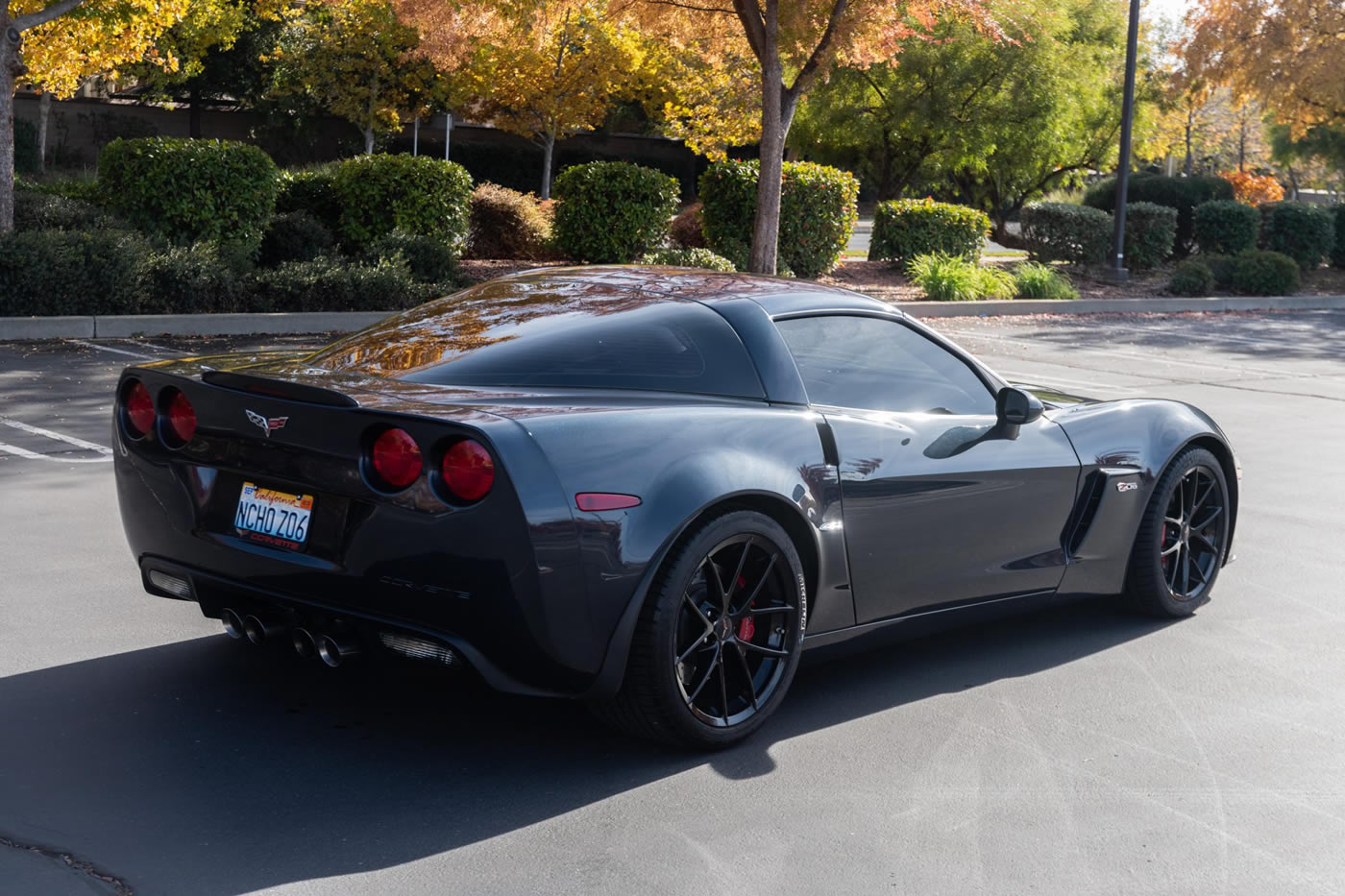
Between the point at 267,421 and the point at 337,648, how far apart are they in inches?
25.7

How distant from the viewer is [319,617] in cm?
401

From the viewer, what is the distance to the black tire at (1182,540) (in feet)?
18.7

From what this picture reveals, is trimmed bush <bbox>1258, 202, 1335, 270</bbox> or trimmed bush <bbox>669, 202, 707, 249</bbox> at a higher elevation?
trimmed bush <bbox>1258, 202, 1335, 270</bbox>

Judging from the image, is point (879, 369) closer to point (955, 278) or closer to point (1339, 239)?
point (955, 278)

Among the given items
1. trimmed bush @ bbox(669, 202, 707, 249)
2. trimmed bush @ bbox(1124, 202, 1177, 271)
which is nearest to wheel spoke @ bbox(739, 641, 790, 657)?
trimmed bush @ bbox(669, 202, 707, 249)

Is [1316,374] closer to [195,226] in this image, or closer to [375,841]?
[195,226]

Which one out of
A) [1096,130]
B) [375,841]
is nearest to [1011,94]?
[1096,130]

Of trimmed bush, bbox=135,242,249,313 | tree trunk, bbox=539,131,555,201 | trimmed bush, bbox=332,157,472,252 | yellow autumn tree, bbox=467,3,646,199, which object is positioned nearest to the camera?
trimmed bush, bbox=135,242,249,313

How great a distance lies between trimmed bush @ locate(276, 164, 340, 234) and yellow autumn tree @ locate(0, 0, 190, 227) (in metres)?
2.62

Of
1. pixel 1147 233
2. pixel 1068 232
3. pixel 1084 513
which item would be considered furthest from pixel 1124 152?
pixel 1084 513

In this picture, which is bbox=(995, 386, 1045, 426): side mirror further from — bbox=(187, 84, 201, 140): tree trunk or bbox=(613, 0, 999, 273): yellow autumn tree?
bbox=(187, 84, 201, 140): tree trunk

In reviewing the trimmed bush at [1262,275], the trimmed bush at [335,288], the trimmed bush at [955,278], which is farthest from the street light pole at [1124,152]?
the trimmed bush at [335,288]

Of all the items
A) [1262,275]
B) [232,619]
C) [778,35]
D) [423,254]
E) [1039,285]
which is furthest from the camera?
[1262,275]

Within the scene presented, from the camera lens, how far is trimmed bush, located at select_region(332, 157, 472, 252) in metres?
18.4
